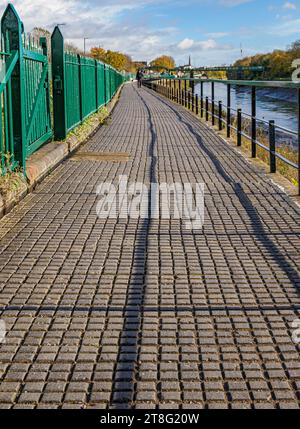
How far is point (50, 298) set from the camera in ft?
14.4

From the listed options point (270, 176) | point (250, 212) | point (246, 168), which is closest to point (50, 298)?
point (250, 212)

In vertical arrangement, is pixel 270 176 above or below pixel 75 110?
below

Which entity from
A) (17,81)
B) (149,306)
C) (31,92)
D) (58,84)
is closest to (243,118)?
(58,84)

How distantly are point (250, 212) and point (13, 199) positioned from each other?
2.45 metres

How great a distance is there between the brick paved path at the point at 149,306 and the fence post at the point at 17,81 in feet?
2.05

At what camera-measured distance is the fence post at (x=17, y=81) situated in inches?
301

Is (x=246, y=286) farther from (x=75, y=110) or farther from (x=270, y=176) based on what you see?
(x=75, y=110)

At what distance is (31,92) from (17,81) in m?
1.57

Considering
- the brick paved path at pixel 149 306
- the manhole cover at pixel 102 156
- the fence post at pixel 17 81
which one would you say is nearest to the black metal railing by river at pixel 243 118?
the brick paved path at pixel 149 306

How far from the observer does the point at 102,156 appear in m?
11.0

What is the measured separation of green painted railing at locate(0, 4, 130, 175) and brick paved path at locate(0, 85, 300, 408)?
772mm

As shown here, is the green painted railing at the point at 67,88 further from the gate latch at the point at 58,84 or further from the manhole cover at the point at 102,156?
the manhole cover at the point at 102,156

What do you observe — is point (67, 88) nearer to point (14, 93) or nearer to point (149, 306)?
point (14, 93)
